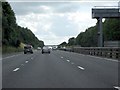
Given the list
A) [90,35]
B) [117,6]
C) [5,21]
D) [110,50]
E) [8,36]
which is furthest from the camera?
[90,35]

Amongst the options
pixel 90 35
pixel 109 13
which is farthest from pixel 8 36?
pixel 90 35

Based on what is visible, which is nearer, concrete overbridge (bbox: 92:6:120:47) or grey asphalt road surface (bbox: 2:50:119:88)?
grey asphalt road surface (bbox: 2:50:119:88)

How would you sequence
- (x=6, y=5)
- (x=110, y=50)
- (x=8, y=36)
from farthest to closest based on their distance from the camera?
(x=6, y=5)
(x=8, y=36)
(x=110, y=50)

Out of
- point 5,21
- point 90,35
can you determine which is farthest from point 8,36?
point 90,35

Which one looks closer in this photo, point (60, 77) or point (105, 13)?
point (60, 77)

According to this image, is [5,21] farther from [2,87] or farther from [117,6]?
[2,87]

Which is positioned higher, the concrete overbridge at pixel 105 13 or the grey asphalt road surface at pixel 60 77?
the concrete overbridge at pixel 105 13

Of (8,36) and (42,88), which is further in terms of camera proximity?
(8,36)

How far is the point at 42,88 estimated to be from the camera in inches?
529

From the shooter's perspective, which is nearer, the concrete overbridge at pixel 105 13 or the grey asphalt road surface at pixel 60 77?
the grey asphalt road surface at pixel 60 77

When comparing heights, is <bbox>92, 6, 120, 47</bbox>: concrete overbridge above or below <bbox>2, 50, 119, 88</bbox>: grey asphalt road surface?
above

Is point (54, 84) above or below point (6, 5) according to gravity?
below

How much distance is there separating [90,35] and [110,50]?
137980mm

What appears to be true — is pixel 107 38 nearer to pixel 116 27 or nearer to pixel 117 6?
pixel 116 27
